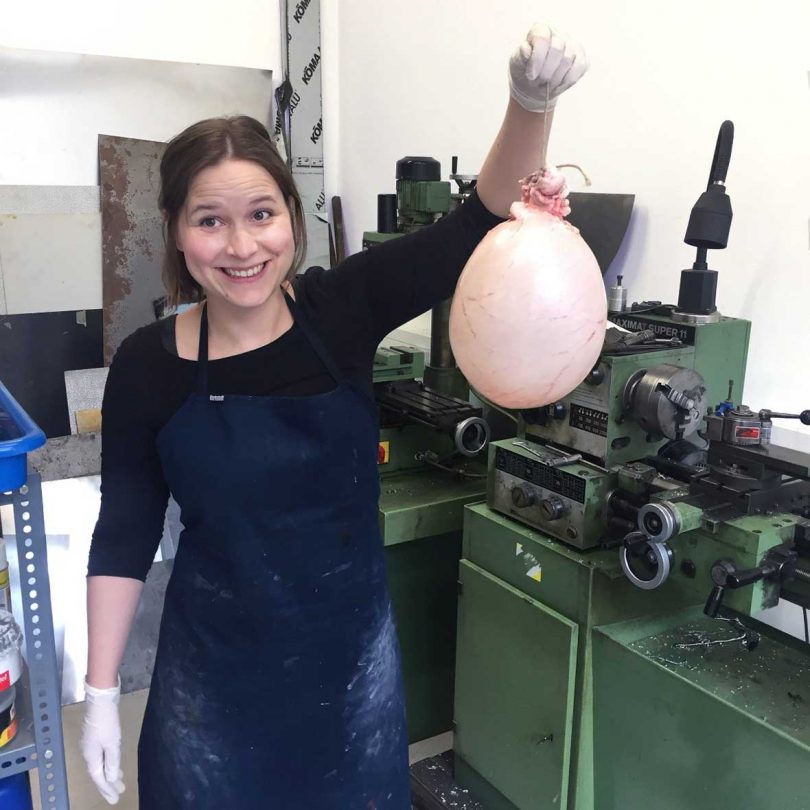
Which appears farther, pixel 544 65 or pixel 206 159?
pixel 206 159

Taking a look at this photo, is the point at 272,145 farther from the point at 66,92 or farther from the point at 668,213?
the point at 66,92

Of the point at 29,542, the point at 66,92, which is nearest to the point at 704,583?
the point at 29,542

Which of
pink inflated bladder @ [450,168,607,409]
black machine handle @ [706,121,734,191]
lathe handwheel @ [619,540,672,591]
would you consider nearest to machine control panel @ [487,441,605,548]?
lathe handwheel @ [619,540,672,591]

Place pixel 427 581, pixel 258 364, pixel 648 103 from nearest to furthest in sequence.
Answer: pixel 258 364
pixel 648 103
pixel 427 581

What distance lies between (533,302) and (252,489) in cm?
48

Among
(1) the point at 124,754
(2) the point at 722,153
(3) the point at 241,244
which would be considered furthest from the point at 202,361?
(1) the point at 124,754

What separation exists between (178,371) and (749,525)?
0.93 meters

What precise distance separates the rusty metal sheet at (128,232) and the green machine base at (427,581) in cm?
151

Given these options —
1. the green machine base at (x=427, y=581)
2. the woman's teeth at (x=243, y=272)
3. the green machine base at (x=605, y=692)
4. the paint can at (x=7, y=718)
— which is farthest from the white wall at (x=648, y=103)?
the paint can at (x=7, y=718)

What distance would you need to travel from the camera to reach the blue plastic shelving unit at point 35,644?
3.72 feet

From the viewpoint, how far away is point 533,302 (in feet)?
2.81

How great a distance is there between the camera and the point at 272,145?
115 centimetres

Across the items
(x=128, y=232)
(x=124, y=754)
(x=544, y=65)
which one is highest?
(x=544, y=65)

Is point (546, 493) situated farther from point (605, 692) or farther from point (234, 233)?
point (234, 233)
